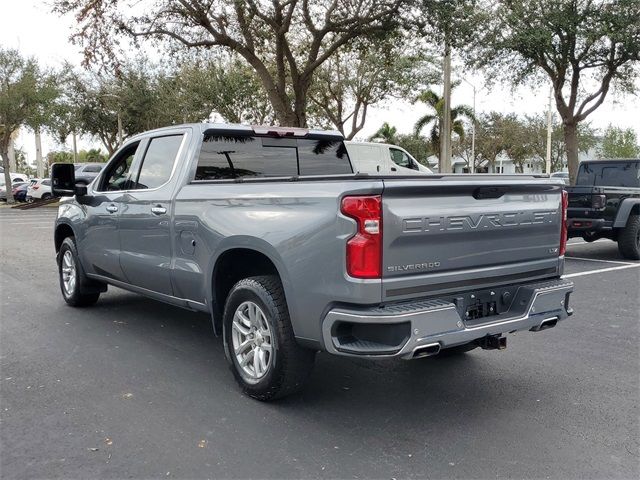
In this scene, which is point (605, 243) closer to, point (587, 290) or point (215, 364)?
point (587, 290)

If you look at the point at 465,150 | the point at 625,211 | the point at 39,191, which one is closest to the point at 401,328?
the point at 625,211

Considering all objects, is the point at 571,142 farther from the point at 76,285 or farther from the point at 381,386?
the point at 381,386

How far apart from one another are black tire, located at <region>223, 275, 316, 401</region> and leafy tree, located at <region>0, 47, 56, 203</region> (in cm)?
3144

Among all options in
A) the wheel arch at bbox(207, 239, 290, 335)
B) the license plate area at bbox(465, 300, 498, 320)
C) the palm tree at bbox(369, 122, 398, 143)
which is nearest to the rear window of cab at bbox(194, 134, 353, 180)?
the wheel arch at bbox(207, 239, 290, 335)

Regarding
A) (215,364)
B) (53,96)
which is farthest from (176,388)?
(53,96)

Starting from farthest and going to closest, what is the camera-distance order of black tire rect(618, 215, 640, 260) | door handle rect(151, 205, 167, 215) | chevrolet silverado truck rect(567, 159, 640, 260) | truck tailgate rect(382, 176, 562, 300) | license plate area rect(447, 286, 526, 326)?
1. black tire rect(618, 215, 640, 260)
2. chevrolet silverado truck rect(567, 159, 640, 260)
3. door handle rect(151, 205, 167, 215)
4. license plate area rect(447, 286, 526, 326)
5. truck tailgate rect(382, 176, 562, 300)

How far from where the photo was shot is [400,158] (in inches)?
834

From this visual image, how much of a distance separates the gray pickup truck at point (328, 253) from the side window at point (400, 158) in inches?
612

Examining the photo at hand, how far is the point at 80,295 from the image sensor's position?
6.93m

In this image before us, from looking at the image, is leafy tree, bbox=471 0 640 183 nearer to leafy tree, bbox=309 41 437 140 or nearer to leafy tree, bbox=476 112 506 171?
leafy tree, bbox=309 41 437 140

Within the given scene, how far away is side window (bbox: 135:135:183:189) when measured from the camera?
532 centimetres

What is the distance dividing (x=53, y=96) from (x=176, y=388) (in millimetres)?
31812

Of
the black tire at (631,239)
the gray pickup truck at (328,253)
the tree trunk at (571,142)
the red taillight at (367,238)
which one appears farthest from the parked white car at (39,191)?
the red taillight at (367,238)

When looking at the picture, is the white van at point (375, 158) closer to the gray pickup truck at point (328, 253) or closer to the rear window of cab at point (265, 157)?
the rear window of cab at point (265, 157)
